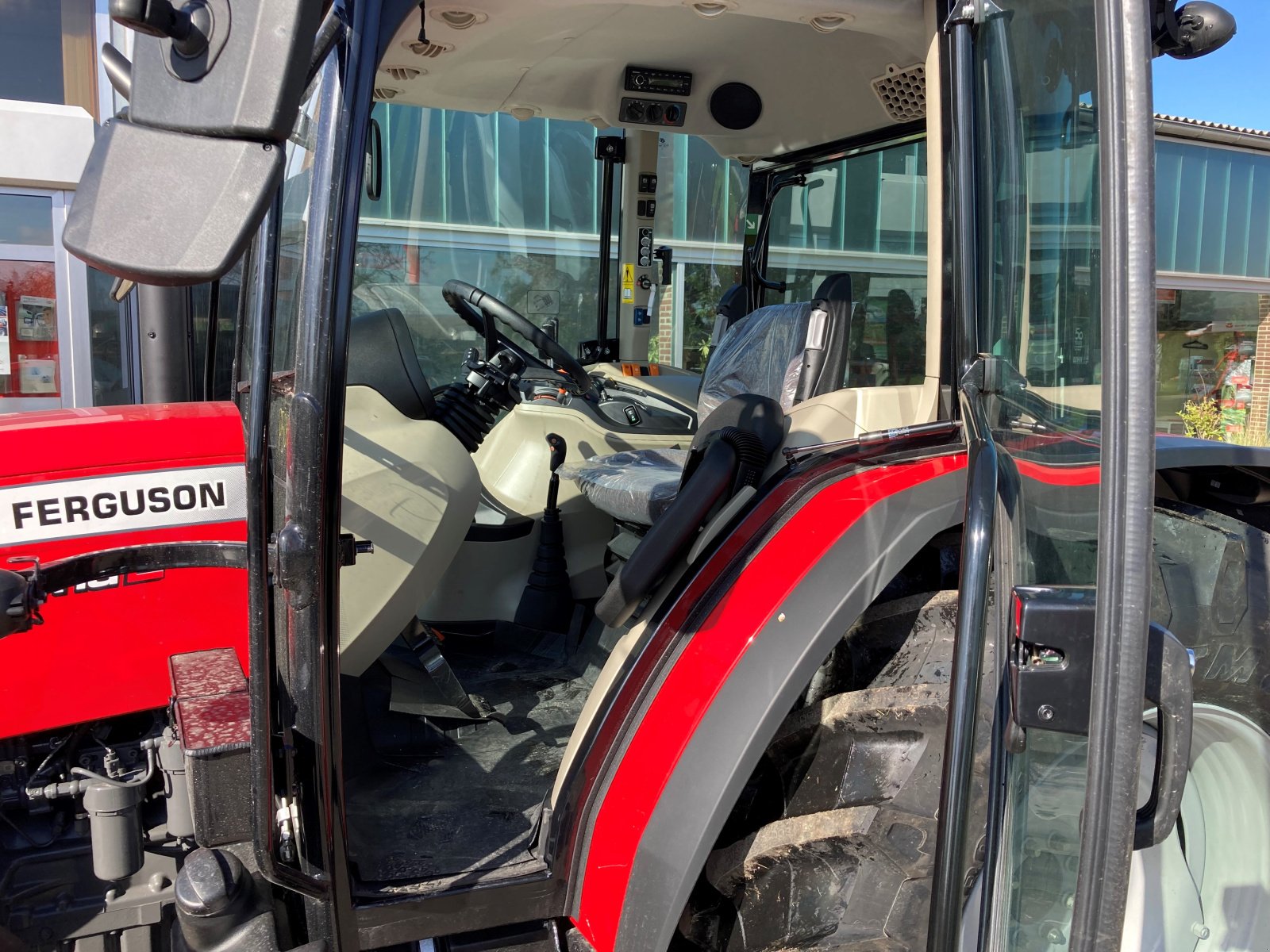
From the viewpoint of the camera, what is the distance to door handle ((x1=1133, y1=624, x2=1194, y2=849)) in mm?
713

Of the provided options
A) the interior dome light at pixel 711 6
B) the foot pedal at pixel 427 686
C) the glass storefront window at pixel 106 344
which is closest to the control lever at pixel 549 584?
the foot pedal at pixel 427 686

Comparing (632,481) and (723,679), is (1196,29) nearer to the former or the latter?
(723,679)

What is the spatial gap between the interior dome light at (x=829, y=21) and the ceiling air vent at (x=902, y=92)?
19.4 inches

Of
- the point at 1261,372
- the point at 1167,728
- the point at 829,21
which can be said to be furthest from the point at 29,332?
the point at 1261,372

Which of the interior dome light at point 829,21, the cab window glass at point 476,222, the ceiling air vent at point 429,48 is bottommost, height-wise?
the interior dome light at point 829,21

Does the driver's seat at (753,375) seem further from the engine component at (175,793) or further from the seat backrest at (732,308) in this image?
the engine component at (175,793)

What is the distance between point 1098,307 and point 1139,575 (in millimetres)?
220

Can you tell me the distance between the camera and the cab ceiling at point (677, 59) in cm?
148

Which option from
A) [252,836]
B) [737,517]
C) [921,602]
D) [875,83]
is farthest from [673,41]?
[252,836]

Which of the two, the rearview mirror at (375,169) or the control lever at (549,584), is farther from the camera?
the control lever at (549,584)

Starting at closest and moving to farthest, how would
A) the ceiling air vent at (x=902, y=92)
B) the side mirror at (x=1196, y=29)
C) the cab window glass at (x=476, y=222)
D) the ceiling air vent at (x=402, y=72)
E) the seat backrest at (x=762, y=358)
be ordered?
the side mirror at (x=1196, y=29), the ceiling air vent at (x=902, y=92), the ceiling air vent at (x=402, y=72), the seat backrest at (x=762, y=358), the cab window glass at (x=476, y=222)

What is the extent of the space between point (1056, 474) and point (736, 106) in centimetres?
209

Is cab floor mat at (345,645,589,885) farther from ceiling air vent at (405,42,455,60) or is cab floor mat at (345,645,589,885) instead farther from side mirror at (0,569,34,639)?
ceiling air vent at (405,42,455,60)

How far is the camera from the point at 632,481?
2303 millimetres
